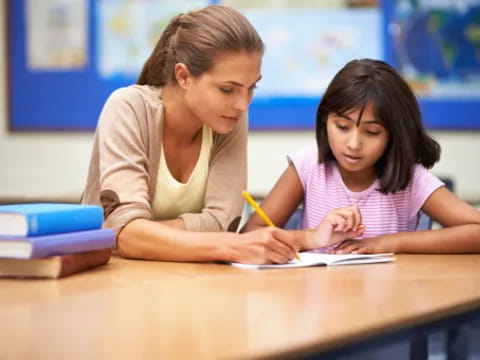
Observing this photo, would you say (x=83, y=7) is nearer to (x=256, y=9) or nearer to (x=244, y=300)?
(x=256, y=9)

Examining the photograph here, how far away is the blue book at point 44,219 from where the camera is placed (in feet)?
4.69

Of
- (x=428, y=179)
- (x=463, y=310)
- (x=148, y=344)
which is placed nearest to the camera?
(x=148, y=344)

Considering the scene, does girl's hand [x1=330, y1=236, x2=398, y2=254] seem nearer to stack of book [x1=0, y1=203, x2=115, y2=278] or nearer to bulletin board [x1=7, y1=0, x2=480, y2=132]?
stack of book [x1=0, y1=203, x2=115, y2=278]

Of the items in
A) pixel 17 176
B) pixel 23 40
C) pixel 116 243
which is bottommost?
pixel 17 176

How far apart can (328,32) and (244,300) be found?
2882 mm

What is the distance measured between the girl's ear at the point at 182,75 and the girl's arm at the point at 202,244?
356 millimetres

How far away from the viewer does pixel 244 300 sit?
4.10ft

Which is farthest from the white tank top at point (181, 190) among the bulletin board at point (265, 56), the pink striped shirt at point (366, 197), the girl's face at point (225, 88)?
the bulletin board at point (265, 56)

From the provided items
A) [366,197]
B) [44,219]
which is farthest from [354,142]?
[44,219]

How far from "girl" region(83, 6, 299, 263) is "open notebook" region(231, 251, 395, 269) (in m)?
0.02

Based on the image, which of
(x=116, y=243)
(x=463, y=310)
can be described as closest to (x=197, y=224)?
(x=116, y=243)

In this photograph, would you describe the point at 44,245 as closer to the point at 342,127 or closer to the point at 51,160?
the point at 342,127

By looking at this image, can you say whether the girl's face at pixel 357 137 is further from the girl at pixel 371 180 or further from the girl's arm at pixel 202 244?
the girl's arm at pixel 202 244

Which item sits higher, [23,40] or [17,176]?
[23,40]
